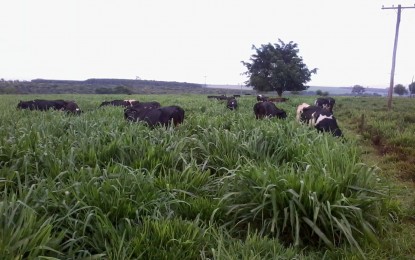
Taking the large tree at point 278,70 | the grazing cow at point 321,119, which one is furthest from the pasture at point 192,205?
the large tree at point 278,70

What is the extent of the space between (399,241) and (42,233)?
2936mm

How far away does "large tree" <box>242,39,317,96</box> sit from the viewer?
124 ft

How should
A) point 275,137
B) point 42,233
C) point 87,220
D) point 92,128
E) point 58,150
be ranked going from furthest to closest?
point 92,128, point 275,137, point 58,150, point 87,220, point 42,233

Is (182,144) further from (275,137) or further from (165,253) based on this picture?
(165,253)

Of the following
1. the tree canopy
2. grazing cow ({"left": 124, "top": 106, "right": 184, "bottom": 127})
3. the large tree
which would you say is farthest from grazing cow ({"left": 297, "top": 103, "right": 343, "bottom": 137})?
the tree canopy

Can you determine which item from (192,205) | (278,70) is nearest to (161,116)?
(192,205)

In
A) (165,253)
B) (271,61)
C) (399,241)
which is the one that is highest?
(271,61)

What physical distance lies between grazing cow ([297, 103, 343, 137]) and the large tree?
2889 cm

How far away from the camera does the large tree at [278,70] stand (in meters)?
37.8

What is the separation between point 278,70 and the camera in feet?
125

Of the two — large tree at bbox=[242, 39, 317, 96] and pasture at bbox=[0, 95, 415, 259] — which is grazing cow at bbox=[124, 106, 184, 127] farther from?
large tree at bbox=[242, 39, 317, 96]

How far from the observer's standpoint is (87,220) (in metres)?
2.46

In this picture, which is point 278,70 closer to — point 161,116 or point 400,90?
point 161,116

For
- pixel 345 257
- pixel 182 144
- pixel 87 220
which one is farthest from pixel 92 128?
pixel 345 257
